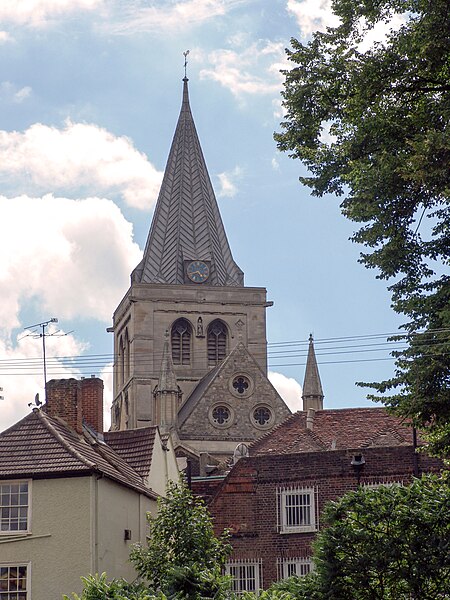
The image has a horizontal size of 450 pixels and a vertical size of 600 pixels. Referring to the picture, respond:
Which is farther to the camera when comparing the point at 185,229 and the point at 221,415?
the point at 185,229

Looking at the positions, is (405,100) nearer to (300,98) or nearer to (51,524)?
(300,98)

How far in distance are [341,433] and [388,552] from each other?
1763 centimetres

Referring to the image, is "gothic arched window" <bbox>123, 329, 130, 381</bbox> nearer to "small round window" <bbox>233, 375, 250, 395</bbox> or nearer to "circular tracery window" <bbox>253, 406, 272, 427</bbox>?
"small round window" <bbox>233, 375, 250, 395</bbox>

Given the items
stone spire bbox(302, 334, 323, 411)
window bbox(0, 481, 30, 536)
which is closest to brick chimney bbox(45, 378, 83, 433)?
window bbox(0, 481, 30, 536)

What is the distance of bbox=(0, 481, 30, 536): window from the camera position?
32.7m

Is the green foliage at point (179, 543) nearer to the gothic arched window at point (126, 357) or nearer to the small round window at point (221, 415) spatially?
the small round window at point (221, 415)

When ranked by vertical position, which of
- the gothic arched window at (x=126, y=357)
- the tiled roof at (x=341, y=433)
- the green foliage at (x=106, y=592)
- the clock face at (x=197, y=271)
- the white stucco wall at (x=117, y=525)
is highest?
the clock face at (x=197, y=271)

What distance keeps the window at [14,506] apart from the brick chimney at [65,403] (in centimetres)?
420

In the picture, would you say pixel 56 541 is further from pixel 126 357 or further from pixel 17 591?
pixel 126 357

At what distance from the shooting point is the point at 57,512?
32.7m

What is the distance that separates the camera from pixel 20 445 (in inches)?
1351

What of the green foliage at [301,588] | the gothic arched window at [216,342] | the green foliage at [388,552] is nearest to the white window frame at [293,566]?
the green foliage at [301,588]

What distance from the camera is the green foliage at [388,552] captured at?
2655 centimetres

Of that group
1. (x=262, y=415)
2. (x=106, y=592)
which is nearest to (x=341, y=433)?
(x=106, y=592)
